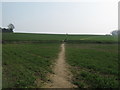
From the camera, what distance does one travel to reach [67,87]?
6559 millimetres

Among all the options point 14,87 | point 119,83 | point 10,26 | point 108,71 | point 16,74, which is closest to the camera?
point 14,87

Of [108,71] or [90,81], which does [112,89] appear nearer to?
[90,81]

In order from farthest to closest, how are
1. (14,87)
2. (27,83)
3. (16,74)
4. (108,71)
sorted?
1. (108,71)
2. (16,74)
3. (27,83)
4. (14,87)

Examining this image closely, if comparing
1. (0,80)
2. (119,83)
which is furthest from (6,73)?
(119,83)

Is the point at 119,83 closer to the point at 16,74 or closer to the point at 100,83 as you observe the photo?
the point at 100,83

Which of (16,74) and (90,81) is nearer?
(90,81)

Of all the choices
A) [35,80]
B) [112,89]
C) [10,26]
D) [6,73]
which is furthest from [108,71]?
[10,26]

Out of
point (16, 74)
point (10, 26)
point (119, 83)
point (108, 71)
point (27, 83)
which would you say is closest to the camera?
point (27, 83)

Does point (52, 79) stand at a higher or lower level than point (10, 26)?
lower

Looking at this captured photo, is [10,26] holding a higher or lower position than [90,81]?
higher

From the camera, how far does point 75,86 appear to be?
670 cm

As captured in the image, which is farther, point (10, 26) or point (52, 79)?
point (10, 26)

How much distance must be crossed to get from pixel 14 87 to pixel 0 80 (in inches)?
47.0

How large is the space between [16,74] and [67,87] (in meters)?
3.15
